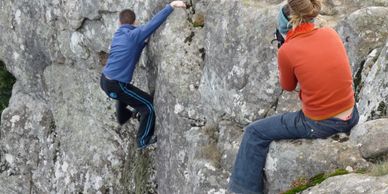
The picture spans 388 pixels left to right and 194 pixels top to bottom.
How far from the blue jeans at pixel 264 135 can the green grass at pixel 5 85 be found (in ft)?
41.2

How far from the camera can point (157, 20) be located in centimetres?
1385

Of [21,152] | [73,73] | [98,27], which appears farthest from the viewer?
[21,152]

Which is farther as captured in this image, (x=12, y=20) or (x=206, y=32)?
(x=12, y=20)

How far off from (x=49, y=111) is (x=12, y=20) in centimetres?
275

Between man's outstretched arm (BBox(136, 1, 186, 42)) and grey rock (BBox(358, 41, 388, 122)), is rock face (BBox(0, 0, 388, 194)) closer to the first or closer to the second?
grey rock (BBox(358, 41, 388, 122))

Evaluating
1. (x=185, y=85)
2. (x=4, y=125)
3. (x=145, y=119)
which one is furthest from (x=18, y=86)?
(x=185, y=85)

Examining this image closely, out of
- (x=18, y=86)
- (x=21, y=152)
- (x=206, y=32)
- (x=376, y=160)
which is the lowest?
(x=21, y=152)

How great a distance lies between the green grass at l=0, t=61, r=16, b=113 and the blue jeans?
12549 mm

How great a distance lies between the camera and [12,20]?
63.1 feet

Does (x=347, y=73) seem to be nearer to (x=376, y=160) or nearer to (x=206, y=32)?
(x=376, y=160)

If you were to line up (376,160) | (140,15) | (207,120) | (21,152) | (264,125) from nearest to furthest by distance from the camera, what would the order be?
(376,160), (264,125), (207,120), (140,15), (21,152)

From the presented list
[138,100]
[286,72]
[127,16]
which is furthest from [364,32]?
[138,100]

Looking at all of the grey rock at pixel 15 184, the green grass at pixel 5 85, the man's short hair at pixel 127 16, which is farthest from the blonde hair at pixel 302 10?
the green grass at pixel 5 85

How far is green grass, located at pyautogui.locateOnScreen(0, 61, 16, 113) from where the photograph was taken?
21.2m
